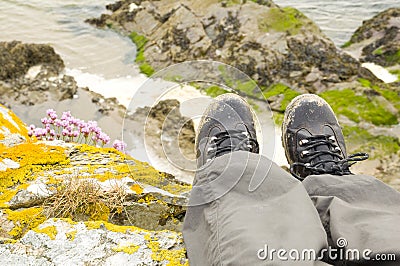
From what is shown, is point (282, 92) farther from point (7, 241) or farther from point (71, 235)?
point (7, 241)

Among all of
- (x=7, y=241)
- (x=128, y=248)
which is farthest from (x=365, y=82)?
(x=7, y=241)

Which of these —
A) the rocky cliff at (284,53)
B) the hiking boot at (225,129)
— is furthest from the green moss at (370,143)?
the hiking boot at (225,129)

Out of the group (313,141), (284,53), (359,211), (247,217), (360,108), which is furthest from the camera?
(284,53)

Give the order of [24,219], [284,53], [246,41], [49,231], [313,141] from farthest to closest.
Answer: [246,41]
[284,53]
[313,141]
[24,219]
[49,231]

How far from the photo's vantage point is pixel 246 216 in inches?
83.2

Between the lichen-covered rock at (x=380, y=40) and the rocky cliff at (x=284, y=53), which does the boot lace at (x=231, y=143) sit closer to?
the rocky cliff at (x=284, y=53)

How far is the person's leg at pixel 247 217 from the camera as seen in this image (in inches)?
76.1

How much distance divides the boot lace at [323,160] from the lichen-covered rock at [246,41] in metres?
5.69

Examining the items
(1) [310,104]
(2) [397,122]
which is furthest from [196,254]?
(2) [397,122]

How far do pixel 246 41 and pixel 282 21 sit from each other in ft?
3.87

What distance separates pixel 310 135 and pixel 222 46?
7.49 meters

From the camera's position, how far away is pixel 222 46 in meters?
10.9

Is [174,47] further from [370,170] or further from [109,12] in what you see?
[370,170]

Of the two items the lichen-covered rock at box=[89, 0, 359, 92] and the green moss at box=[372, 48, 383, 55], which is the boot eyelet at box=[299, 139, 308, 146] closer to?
the lichen-covered rock at box=[89, 0, 359, 92]
